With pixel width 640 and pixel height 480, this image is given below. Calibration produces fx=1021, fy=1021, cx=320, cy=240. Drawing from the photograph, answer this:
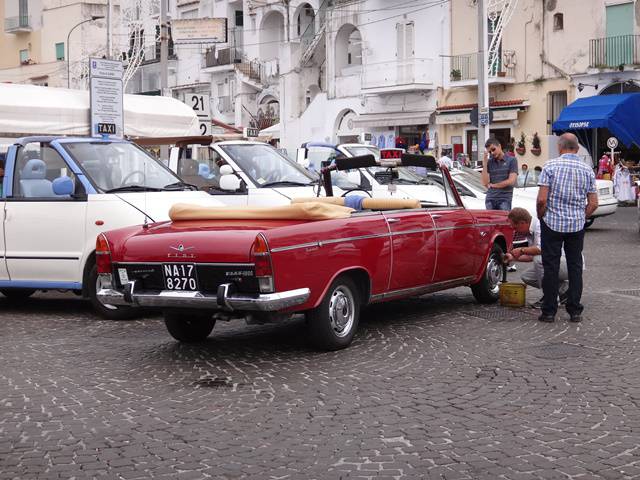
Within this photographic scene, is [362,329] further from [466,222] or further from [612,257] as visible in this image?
[612,257]

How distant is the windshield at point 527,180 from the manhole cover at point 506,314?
10.4 m

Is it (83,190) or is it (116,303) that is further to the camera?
(83,190)

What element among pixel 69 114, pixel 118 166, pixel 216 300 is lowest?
pixel 216 300

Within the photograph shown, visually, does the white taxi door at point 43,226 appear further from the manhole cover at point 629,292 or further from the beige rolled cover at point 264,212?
the manhole cover at point 629,292

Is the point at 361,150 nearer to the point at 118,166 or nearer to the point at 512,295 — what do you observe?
the point at 118,166

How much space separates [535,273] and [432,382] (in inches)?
150

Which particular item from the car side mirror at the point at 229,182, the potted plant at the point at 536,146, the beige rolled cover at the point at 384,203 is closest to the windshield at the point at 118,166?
the car side mirror at the point at 229,182

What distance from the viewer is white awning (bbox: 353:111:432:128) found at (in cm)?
4369

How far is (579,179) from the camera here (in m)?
9.79

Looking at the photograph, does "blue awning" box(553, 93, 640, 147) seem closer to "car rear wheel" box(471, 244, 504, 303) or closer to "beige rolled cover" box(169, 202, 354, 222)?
"car rear wheel" box(471, 244, 504, 303)

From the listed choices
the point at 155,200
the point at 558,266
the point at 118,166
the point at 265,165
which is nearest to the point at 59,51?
the point at 265,165

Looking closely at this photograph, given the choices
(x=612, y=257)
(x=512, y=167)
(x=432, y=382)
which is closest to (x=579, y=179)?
(x=432, y=382)

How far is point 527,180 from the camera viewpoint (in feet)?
70.0

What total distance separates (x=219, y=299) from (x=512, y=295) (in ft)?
13.9
